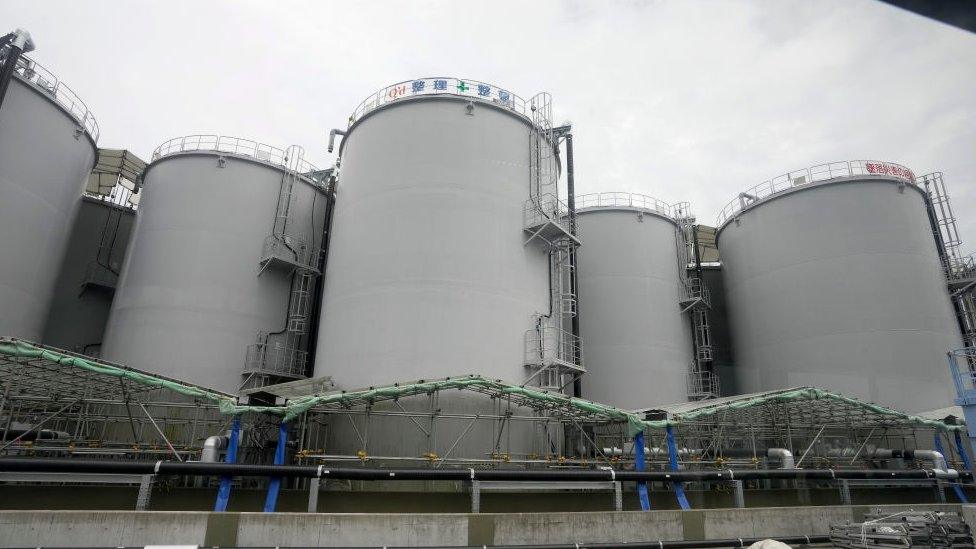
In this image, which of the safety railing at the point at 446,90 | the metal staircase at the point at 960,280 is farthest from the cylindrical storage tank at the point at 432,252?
the metal staircase at the point at 960,280

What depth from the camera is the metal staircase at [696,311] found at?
2973 centimetres

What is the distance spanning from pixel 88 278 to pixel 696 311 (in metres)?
30.8

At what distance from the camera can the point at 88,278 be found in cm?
2725

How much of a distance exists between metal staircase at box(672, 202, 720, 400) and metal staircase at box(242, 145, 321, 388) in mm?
19110

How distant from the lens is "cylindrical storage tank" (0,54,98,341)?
21.6 meters

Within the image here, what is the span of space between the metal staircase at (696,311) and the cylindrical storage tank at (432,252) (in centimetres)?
1144

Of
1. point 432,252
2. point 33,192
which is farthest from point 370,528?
point 33,192

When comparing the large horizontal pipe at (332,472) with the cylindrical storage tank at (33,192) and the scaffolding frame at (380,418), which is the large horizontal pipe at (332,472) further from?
the cylindrical storage tank at (33,192)

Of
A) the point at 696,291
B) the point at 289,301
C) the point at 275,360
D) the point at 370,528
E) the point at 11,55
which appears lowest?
the point at 370,528

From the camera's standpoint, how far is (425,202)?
21.2 m

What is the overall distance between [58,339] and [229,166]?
1097 centimetres

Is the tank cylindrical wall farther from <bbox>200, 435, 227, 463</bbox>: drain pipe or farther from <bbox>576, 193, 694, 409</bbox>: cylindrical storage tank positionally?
<bbox>576, 193, 694, 409</bbox>: cylindrical storage tank

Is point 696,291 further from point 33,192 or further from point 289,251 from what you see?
point 33,192

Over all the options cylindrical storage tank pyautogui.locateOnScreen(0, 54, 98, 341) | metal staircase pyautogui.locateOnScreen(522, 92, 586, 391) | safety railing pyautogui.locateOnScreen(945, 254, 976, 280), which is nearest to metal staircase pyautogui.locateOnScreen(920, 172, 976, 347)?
safety railing pyautogui.locateOnScreen(945, 254, 976, 280)
